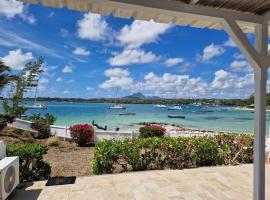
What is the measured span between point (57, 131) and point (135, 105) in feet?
241

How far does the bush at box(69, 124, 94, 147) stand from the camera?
9.46 meters

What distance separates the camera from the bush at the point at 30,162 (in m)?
4.55

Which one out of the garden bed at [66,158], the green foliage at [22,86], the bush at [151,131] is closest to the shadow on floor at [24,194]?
the garden bed at [66,158]

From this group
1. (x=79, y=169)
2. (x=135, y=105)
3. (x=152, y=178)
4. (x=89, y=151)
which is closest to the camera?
(x=152, y=178)

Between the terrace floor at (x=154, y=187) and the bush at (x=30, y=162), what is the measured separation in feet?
1.25

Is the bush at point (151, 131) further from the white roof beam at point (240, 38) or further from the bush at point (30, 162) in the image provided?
the white roof beam at point (240, 38)

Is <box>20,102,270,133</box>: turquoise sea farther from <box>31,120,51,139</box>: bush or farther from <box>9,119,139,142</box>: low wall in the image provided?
<box>31,120,51,139</box>: bush

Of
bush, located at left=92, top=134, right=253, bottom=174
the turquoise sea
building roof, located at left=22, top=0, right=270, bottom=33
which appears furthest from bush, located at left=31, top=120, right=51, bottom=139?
building roof, located at left=22, top=0, right=270, bottom=33

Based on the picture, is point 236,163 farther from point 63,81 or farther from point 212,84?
point 63,81

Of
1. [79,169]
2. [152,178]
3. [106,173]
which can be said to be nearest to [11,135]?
[79,169]

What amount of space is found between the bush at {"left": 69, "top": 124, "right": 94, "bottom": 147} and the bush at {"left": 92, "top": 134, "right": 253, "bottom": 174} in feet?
13.7

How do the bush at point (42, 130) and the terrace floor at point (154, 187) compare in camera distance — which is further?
the bush at point (42, 130)

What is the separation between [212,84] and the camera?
2739 inches

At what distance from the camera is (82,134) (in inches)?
372
